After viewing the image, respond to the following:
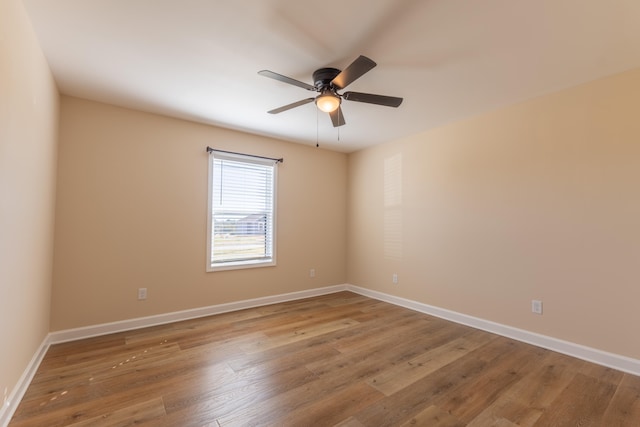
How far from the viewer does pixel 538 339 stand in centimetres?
A: 273

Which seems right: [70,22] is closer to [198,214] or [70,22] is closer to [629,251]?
[198,214]

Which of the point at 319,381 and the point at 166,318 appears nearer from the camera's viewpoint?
the point at 319,381

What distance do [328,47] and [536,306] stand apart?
10.0 feet

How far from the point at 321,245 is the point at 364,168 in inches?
58.5

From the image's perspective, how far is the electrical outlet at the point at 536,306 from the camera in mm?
2743

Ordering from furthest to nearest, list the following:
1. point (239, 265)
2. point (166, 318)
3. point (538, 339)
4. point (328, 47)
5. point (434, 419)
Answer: point (239, 265) → point (166, 318) → point (538, 339) → point (328, 47) → point (434, 419)

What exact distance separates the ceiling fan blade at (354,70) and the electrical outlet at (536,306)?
2720 mm

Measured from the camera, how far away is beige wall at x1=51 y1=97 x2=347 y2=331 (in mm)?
2834

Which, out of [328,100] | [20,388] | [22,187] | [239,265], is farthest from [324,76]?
[20,388]

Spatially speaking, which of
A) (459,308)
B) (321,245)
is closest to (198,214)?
(321,245)

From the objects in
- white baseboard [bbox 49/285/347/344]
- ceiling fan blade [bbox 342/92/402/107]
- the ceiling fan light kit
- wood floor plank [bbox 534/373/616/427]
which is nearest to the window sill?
white baseboard [bbox 49/285/347/344]

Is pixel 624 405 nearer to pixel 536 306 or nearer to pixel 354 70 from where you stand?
pixel 536 306

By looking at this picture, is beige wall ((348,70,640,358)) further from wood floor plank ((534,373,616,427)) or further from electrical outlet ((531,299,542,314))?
wood floor plank ((534,373,616,427))

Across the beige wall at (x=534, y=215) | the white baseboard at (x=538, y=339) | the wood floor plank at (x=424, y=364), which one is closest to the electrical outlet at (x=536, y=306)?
the beige wall at (x=534, y=215)
